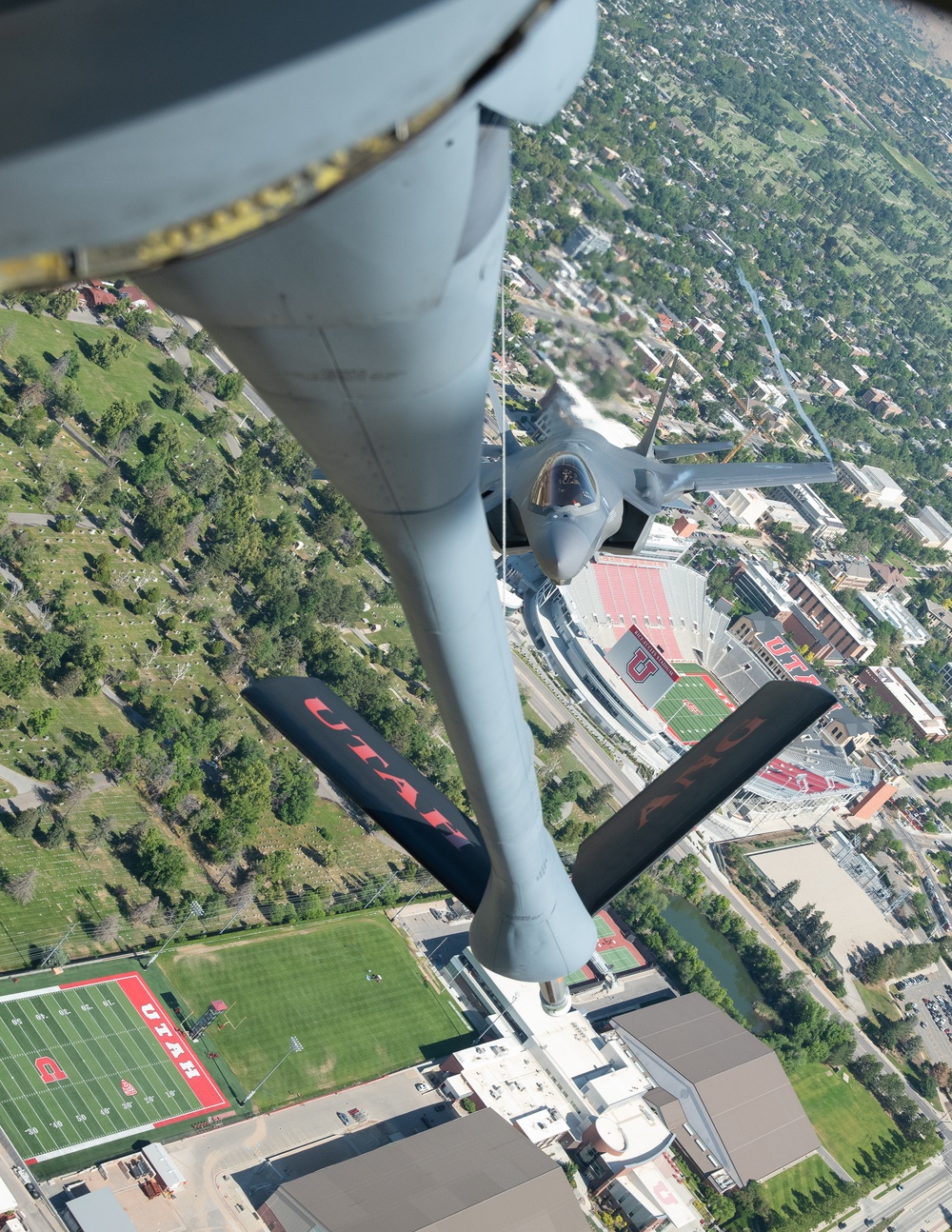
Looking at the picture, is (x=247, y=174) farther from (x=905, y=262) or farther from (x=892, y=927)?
(x=905, y=262)

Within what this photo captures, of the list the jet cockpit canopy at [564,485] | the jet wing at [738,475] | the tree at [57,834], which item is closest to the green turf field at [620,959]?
the tree at [57,834]

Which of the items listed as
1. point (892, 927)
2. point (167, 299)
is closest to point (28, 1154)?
point (167, 299)

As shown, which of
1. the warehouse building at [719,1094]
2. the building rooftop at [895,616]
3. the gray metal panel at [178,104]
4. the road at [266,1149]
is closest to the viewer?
the gray metal panel at [178,104]

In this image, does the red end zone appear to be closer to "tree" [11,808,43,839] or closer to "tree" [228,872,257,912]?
"tree" [228,872,257,912]

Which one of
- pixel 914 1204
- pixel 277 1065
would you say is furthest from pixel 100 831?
pixel 914 1204

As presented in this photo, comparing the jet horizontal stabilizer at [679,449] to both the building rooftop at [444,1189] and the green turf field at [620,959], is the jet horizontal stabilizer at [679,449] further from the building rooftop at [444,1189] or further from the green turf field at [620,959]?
the green turf field at [620,959]

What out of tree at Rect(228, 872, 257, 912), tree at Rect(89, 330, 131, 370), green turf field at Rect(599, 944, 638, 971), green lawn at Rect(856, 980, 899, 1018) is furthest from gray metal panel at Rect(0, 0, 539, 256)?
tree at Rect(89, 330, 131, 370)
